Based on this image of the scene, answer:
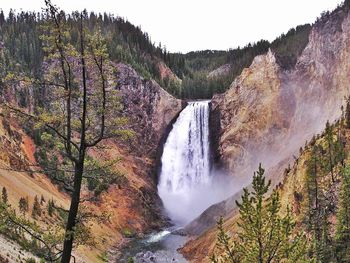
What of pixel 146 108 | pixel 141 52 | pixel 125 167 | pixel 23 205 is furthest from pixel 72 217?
pixel 141 52

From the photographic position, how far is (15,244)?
2717cm

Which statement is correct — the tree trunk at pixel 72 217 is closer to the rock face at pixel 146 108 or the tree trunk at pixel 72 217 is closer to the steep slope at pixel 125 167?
the steep slope at pixel 125 167

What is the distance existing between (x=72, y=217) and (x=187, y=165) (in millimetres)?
66966

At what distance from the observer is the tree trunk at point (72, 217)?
11855 millimetres

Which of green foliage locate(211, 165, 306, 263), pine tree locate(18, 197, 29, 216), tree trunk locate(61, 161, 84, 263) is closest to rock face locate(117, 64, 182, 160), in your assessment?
pine tree locate(18, 197, 29, 216)

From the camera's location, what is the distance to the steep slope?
4512 cm

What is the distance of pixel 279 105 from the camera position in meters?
75.4

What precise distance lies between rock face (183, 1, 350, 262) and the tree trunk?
146ft

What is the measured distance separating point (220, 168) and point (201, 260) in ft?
113

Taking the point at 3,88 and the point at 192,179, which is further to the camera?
the point at 192,179

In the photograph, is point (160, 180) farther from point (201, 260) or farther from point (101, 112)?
point (101, 112)

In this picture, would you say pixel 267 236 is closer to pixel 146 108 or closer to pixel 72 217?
pixel 72 217

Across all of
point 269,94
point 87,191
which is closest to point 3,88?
point 87,191

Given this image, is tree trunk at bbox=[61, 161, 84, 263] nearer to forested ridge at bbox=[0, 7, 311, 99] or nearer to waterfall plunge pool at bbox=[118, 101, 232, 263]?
waterfall plunge pool at bbox=[118, 101, 232, 263]
